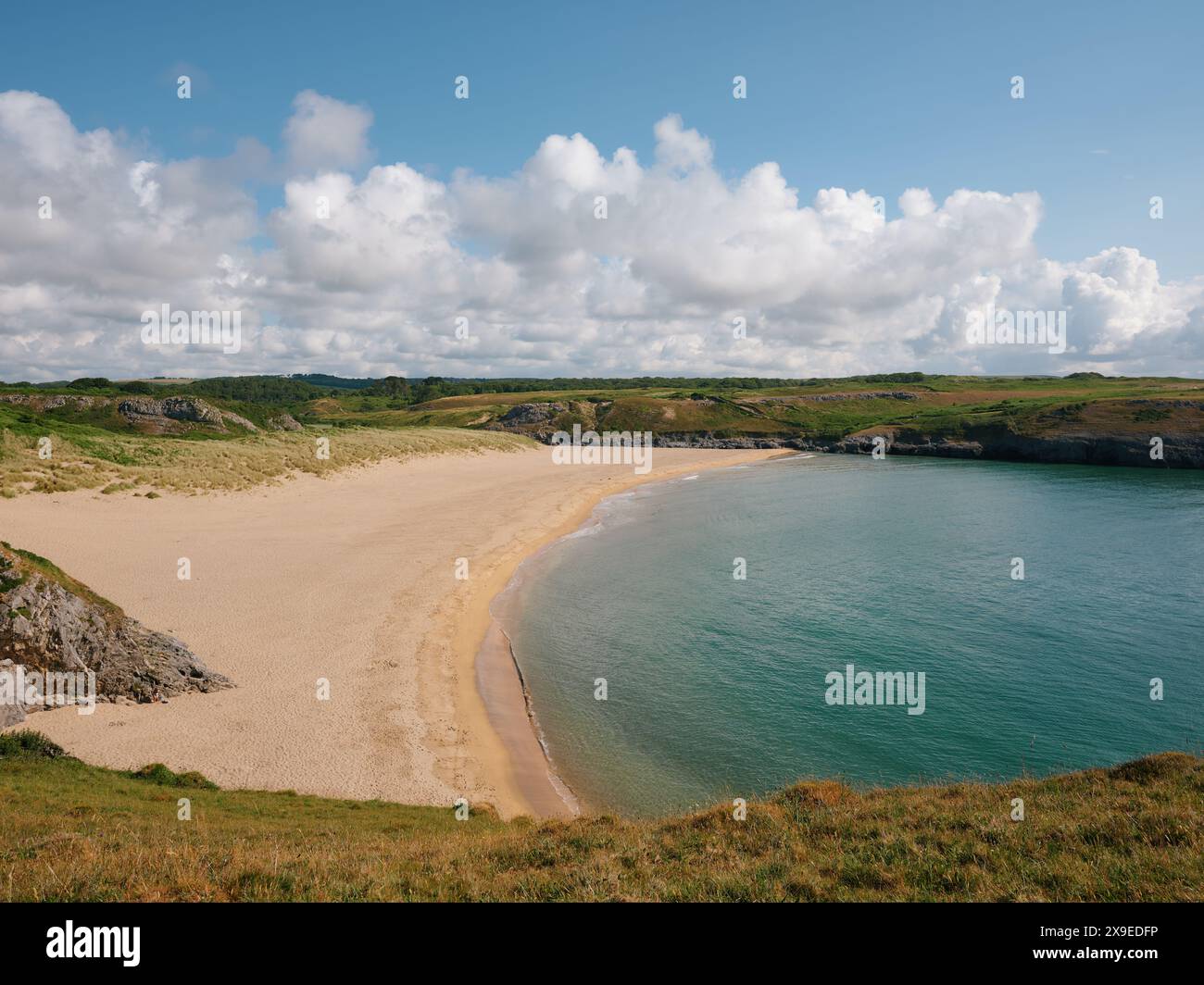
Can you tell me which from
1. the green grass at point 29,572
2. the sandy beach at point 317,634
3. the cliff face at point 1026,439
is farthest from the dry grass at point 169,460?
the cliff face at point 1026,439

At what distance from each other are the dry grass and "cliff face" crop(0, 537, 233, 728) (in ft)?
92.5

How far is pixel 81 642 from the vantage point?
19984 millimetres

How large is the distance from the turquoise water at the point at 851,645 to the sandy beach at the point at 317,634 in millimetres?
2601

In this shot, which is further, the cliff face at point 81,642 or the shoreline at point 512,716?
the cliff face at point 81,642

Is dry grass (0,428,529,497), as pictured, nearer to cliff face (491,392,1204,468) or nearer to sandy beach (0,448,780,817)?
sandy beach (0,448,780,817)

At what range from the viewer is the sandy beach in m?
18.3

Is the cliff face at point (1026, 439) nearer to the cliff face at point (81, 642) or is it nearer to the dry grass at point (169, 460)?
the dry grass at point (169, 460)

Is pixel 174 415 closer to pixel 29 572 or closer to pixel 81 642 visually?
pixel 29 572

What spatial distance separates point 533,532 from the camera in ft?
168

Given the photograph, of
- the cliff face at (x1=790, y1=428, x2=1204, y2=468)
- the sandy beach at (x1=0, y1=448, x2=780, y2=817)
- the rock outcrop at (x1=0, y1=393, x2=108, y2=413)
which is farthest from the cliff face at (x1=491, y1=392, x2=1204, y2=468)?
the sandy beach at (x1=0, y1=448, x2=780, y2=817)

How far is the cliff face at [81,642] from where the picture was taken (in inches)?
743

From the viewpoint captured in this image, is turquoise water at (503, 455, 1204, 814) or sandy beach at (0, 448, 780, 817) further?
turquoise water at (503, 455, 1204, 814)
